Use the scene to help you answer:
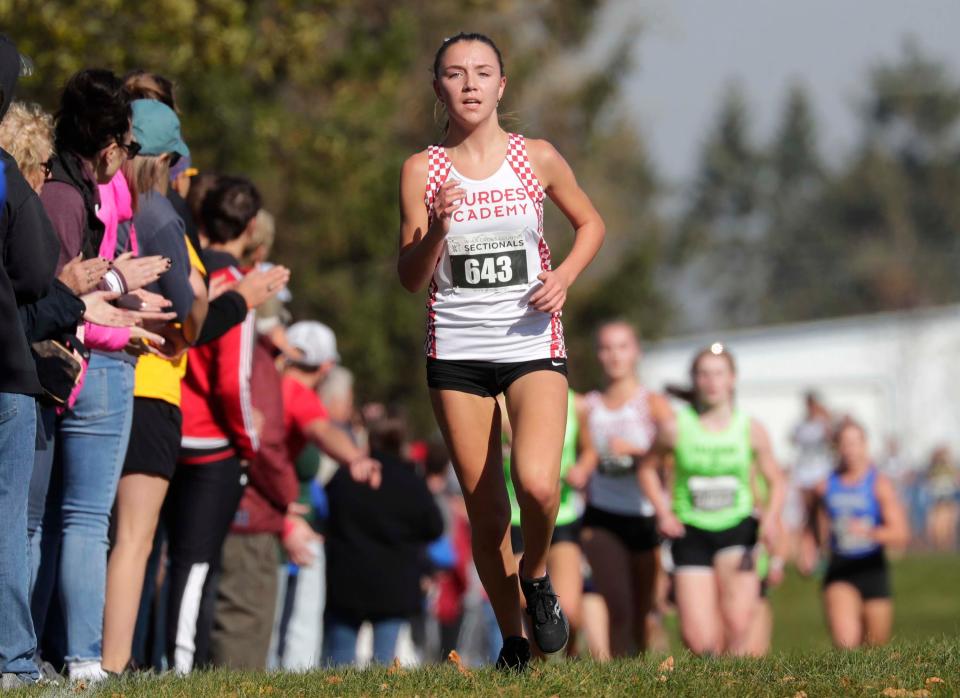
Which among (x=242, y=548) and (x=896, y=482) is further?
(x=896, y=482)

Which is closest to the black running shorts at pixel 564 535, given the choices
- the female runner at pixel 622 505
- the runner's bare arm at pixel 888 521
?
the female runner at pixel 622 505

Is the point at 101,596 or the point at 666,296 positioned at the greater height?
the point at 666,296

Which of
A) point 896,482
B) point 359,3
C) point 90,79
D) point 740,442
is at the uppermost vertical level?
point 359,3

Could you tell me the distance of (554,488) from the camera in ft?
20.3

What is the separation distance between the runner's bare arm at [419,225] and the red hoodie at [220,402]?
5.39ft

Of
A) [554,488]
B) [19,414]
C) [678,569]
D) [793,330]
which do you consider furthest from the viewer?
[793,330]

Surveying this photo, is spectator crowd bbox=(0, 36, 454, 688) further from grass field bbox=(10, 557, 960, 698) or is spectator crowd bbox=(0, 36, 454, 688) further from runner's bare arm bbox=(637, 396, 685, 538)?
runner's bare arm bbox=(637, 396, 685, 538)

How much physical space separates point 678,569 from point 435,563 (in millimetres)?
4535

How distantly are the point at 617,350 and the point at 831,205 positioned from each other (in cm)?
9196

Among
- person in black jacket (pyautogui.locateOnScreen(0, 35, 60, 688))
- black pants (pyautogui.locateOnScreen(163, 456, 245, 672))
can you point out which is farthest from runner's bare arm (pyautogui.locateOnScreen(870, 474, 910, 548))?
person in black jacket (pyautogui.locateOnScreen(0, 35, 60, 688))

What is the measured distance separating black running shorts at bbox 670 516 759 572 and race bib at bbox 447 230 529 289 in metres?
4.11

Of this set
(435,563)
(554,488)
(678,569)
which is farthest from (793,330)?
(554,488)

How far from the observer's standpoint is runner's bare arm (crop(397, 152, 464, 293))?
6059 mm

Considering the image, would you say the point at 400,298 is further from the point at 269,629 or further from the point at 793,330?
the point at 793,330
